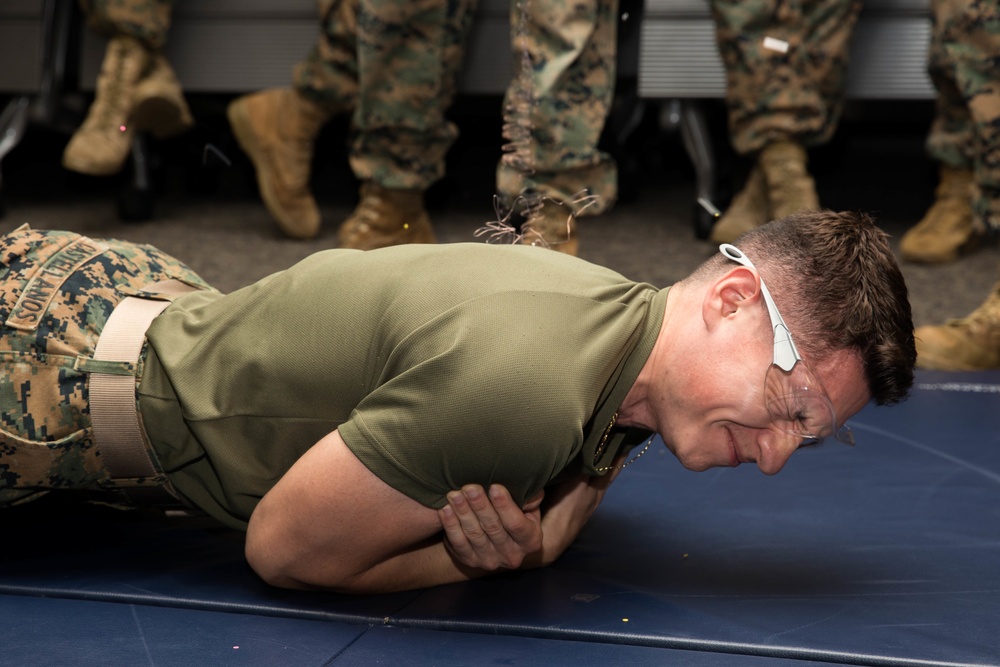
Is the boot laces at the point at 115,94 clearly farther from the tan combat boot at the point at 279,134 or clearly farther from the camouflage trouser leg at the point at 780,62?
the camouflage trouser leg at the point at 780,62

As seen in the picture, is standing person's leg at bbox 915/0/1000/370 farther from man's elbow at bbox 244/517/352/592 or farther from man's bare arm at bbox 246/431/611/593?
man's elbow at bbox 244/517/352/592

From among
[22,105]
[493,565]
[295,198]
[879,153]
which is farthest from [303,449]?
[879,153]

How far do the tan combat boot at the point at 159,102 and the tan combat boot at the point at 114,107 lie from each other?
0.03 m

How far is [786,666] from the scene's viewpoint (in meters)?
1.05

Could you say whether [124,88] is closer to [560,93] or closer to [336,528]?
[560,93]

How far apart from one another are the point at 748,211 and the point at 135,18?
1.70 metres

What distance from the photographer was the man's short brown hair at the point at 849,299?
1059 mm

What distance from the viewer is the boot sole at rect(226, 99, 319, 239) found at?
→ 3.03 metres

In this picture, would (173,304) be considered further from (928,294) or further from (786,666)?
(928,294)

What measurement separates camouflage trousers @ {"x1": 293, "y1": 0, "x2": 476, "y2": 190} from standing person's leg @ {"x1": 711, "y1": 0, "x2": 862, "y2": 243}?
0.66m

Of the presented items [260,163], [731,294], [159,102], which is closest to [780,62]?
[260,163]

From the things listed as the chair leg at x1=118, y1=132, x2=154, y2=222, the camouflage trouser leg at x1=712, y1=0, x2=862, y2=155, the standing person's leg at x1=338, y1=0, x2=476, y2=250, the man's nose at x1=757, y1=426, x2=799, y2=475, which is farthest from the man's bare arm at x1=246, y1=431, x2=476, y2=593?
the chair leg at x1=118, y1=132, x2=154, y2=222

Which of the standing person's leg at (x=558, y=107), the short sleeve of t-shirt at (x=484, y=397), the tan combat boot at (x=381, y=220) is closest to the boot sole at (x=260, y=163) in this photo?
the tan combat boot at (x=381, y=220)

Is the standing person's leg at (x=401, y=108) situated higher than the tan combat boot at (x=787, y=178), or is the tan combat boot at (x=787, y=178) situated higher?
the standing person's leg at (x=401, y=108)
